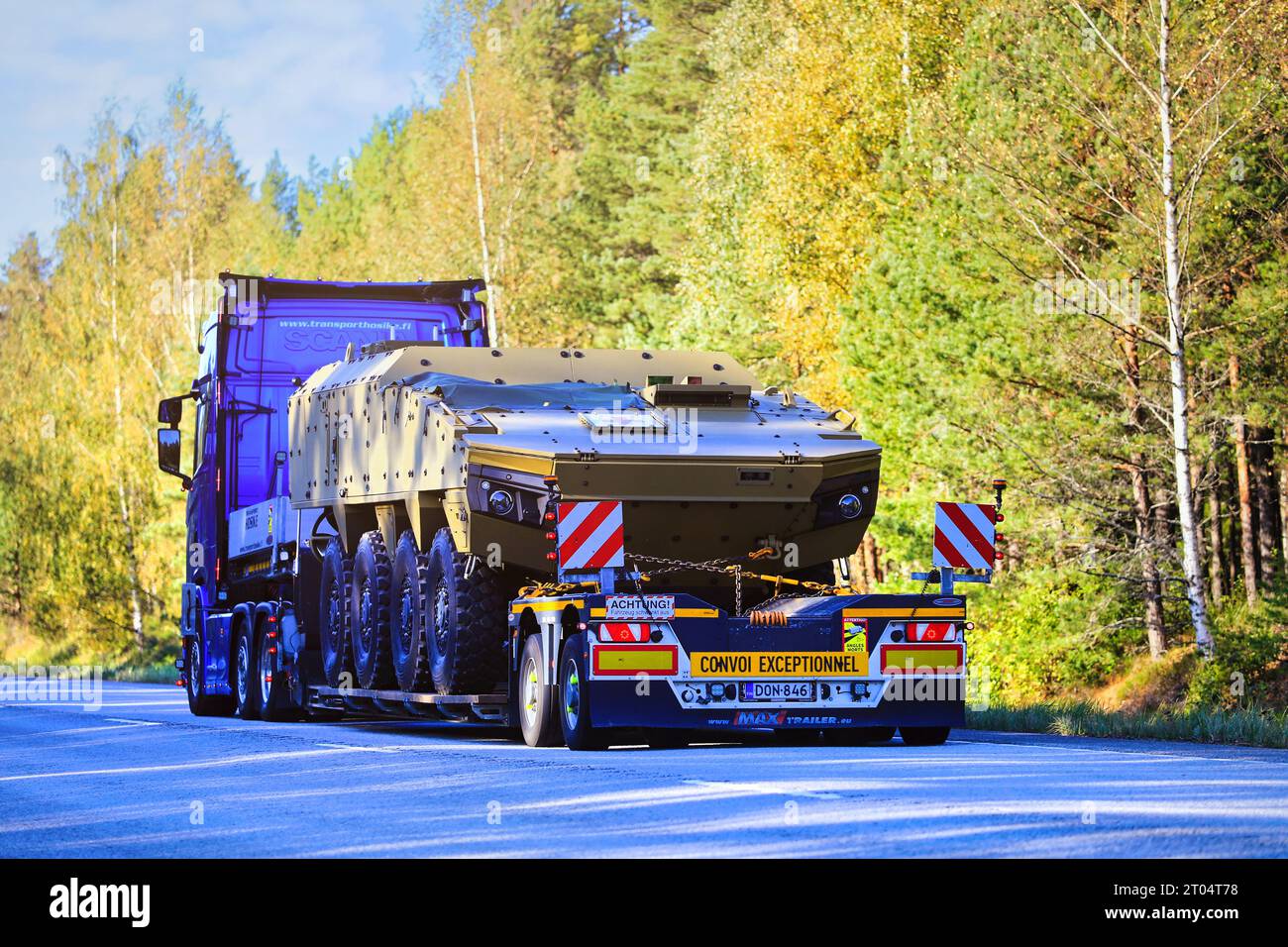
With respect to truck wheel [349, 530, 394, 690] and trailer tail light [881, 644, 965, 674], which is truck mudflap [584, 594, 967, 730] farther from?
truck wheel [349, 530, 394, 690]

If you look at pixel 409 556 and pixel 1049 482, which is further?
pixel 1049 482

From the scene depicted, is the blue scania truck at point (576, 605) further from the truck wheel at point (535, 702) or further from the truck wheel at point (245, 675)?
the truck wheel at point (245, 675)

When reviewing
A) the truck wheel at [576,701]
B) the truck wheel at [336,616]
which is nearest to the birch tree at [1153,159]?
the truck wheel at [336,616]

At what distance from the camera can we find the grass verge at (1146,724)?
57.8 ft

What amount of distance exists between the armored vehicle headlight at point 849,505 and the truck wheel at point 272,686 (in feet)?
24.4

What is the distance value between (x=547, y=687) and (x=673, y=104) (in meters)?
53.5

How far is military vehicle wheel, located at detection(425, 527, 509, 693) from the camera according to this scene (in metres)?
17.4

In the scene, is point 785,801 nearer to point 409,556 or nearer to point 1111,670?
point 409,556

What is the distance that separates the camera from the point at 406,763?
14.5 m

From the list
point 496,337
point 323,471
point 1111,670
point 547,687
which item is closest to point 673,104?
point 496,337

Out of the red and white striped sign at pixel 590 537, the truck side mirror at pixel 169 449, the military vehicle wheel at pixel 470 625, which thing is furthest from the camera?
the truck side mirror at pixel 169 449

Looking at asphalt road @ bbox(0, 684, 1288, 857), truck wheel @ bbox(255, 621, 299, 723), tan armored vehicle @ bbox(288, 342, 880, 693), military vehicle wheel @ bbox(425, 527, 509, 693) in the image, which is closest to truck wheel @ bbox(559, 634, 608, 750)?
asphalt road @ bbox(0, 684, 1288, 857)

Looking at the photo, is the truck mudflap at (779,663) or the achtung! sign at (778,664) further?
the achtung! sign at (778,664)
